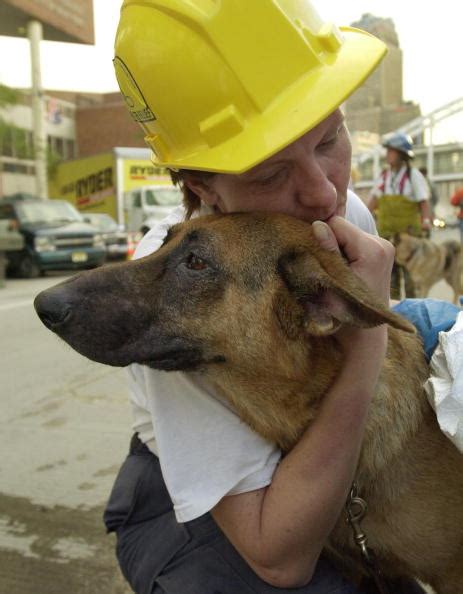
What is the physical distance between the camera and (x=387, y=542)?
6.09 feet

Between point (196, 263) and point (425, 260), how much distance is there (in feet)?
20.0

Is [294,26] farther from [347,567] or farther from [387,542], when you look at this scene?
[347,567]

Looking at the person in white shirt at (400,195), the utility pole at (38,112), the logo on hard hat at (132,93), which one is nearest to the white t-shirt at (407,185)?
the person in white shirt at (400,195)

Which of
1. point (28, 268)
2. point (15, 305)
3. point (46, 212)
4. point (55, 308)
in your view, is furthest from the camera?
point (46, 212)

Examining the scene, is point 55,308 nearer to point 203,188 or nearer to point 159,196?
point 203,188

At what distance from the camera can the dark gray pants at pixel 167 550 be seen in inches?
69.2

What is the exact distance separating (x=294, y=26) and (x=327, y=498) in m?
1.27

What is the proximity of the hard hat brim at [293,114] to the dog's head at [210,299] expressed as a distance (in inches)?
7.8

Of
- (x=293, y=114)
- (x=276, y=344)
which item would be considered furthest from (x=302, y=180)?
(x=276, y=344)

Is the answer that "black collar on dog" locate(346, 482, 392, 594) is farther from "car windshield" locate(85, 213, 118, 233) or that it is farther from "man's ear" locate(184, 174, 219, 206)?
"car windshield" locate(85, 213, 118, 233)

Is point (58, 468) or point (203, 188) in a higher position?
point (203, 188)

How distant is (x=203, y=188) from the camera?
2.06 meters

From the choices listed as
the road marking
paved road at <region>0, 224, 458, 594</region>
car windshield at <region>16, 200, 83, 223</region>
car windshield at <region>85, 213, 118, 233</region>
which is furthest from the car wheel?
paved road at <region>0, 224, 458, 594</region>

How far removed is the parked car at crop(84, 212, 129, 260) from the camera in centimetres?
1611
